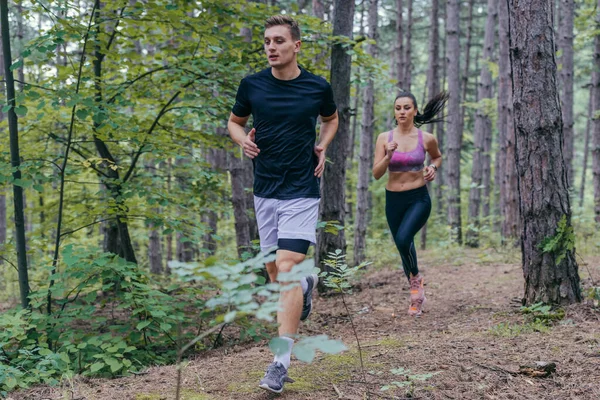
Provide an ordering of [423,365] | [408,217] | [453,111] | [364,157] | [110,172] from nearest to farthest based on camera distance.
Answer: [423,365] → [408,217] → [110,172] → [364,157] → [453,111]

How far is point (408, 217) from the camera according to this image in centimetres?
611

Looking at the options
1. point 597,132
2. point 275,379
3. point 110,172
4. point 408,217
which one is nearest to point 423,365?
point 275,379

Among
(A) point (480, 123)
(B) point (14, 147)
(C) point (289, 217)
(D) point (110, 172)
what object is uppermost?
(A) point (480, 123)

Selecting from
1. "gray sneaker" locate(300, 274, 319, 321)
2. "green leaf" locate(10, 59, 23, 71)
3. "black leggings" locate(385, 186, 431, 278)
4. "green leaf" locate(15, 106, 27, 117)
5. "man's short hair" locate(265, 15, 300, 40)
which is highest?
"man's short hair" locate(265, 15, 300, 40)

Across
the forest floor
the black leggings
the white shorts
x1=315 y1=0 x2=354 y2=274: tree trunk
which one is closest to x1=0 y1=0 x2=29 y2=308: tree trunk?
the forest floor

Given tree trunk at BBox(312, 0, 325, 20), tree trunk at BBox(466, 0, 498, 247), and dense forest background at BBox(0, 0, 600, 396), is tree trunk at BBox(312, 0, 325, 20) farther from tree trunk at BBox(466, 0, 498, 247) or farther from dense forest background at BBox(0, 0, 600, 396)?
tree trunk at BBox(466, 0, 498, 247)

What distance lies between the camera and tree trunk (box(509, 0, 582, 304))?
5082 millimetres

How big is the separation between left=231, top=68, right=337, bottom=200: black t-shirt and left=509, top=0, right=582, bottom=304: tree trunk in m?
2.40

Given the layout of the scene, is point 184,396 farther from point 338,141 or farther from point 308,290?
point 338,141

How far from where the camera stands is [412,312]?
20.1ft

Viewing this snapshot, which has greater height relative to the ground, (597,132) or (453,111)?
(453,111)

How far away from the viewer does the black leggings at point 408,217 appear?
237 inches

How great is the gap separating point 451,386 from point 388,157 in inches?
117

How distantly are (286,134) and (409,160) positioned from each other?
273 cm
